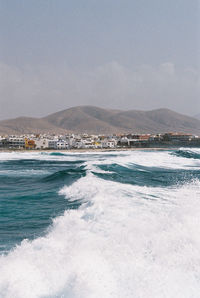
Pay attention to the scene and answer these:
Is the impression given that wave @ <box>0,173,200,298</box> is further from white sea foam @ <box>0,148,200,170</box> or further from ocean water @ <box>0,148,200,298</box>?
white sea foam @ <box>0,148,200,170</box>

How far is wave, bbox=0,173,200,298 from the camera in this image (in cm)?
449

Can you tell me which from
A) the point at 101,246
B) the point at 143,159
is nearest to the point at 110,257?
the point at 101,246

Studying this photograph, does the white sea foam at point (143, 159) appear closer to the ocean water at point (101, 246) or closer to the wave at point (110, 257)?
the ocean water at point (101, 246)

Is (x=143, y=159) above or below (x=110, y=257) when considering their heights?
above

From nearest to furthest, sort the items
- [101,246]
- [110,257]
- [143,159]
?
1. [110,257]
2. [101,246]
3. [143,159]

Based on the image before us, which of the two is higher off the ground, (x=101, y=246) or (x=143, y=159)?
(x=143, y=159)

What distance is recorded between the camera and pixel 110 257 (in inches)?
217

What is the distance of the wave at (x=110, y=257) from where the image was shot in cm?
449

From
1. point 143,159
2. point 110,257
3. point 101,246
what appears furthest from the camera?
point 143,159

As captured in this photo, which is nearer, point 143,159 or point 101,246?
point 101,246

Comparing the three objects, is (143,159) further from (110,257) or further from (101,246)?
(110,257)

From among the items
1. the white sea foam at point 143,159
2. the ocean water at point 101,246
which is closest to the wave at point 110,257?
the ocean water at point 101,246

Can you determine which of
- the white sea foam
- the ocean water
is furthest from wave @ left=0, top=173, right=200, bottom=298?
the white sea foam

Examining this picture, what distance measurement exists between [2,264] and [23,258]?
374 mm
